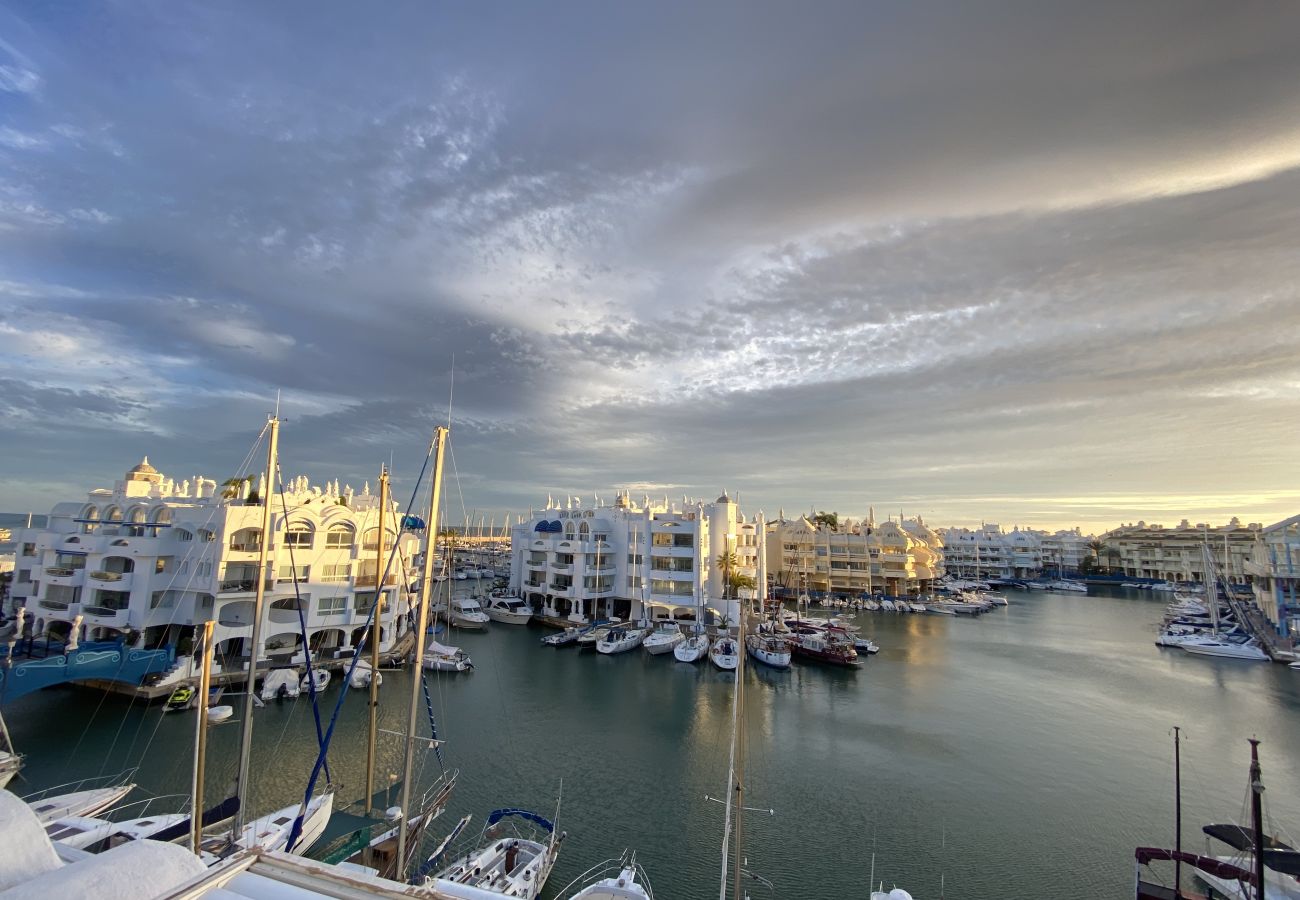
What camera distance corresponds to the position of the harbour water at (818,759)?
54.6 ft

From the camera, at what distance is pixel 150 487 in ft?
129

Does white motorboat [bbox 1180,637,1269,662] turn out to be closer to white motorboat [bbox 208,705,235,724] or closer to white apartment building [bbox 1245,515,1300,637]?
white apartment building [bbox 1245,515,1300,637]

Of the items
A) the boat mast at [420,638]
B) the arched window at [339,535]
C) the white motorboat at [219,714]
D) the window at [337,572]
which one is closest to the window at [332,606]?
the window at [337,572]

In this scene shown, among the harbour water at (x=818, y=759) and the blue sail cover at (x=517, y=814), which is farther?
the harbour water at (x=818, y=759)

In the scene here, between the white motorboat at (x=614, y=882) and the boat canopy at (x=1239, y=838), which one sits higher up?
the boat canopy at (x=1239, y=838)

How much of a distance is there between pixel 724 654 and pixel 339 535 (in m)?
24.3

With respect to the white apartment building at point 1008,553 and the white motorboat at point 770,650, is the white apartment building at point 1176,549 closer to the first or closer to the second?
the white apartment building at point 1008,553

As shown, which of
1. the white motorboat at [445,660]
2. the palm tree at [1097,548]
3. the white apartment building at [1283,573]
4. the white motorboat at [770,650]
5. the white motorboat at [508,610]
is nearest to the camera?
the white motorboat at [445,660]

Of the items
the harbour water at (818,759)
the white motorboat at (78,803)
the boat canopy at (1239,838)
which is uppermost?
the boat canopy at (1239,838)

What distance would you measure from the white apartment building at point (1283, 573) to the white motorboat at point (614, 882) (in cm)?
5786

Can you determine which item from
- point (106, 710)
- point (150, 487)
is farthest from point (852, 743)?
point (150, 487)

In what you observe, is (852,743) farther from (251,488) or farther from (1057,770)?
(251,488)

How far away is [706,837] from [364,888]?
53.7ft

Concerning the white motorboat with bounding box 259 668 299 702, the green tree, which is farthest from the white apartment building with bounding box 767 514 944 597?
the white motorboat with bounding box 259 668 299 702
